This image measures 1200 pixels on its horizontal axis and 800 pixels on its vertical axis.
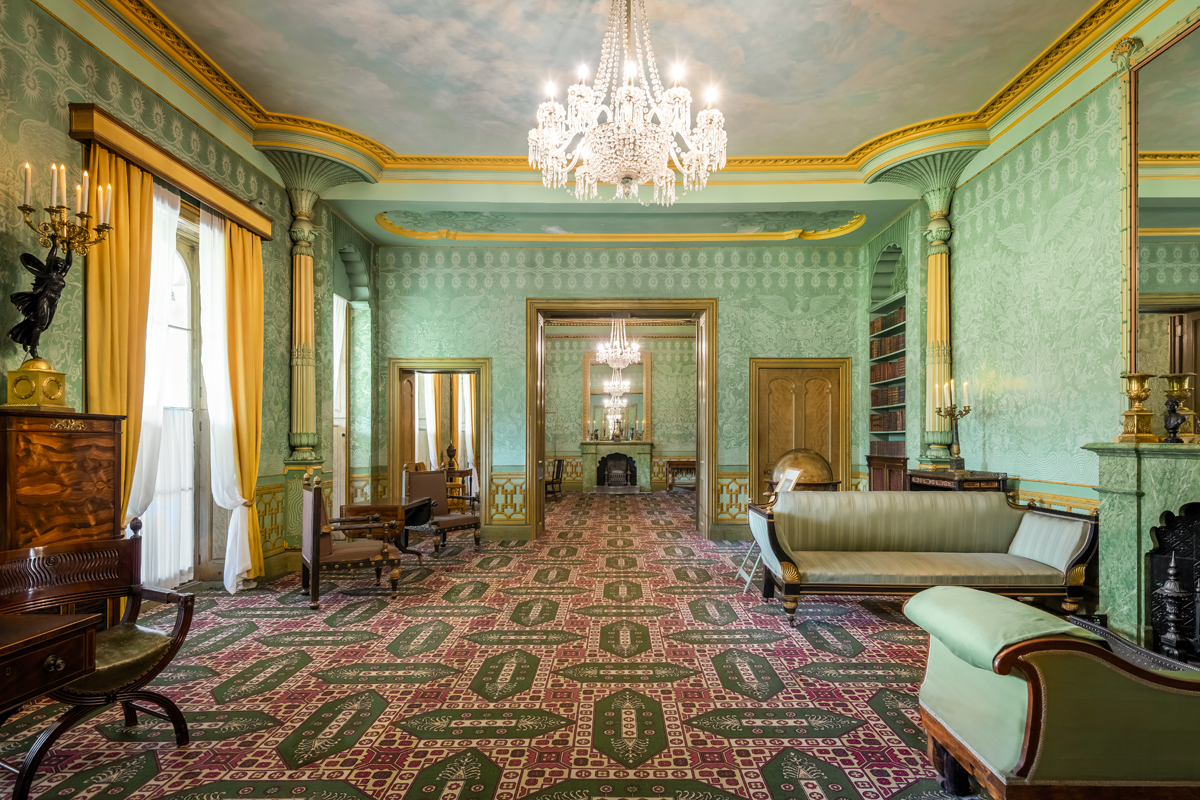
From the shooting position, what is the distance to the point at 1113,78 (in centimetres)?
459

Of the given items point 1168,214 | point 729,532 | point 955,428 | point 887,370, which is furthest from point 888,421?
point 1168,214

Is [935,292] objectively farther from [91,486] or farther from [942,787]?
[91,486]

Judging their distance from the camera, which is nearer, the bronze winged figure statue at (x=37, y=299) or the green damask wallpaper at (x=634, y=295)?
the bronze winged figure statue at (x=37, y=299)

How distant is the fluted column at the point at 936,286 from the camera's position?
6.66 metres

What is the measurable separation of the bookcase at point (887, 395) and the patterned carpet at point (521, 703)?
305 centimetres

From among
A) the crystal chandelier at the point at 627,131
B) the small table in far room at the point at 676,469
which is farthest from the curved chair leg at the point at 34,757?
the small table in far room at the point at 676,469

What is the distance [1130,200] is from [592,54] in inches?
163

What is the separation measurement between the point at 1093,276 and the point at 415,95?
19.3ft

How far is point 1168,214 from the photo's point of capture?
4.16 meters

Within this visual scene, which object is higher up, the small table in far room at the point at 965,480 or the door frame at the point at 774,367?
the door frame at the point at 774,367

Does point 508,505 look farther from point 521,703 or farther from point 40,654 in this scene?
point 40,654

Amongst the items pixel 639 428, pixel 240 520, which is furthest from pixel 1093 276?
pixel 639 428

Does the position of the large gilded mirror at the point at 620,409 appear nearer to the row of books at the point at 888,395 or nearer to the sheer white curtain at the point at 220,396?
the row of books at the point at 888,395

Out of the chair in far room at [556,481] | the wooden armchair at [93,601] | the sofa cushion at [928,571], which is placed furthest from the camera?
the chair in far room at [556,481]
